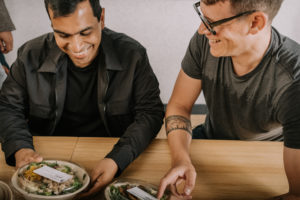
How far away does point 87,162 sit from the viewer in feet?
3.72

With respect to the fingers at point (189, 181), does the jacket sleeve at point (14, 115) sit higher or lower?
higher

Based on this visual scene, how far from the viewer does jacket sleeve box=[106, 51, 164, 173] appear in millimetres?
1137

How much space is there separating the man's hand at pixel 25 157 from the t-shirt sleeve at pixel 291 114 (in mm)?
827

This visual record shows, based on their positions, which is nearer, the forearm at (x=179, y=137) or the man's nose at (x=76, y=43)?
the forearm at (x=179, y=137)

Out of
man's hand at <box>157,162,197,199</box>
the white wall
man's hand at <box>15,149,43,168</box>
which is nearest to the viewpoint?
man's hand at <box>157,162,197,199</box>

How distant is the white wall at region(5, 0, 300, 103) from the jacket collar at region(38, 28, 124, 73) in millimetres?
1657

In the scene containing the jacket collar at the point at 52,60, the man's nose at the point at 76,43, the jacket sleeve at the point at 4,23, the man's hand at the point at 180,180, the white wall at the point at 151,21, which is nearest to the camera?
the man's hand at the point at 180,180

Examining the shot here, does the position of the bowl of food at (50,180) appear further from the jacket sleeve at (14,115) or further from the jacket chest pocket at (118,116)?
the jacket chest pocket at (118,116)

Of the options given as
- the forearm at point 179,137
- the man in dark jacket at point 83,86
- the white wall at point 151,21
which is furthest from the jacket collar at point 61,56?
the white wall at point 151,21

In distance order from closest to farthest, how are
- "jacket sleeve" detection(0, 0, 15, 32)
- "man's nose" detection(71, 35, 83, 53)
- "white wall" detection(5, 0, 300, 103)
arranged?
"man's nose" detection(71, 35, 83, 53)
"jacket sleeve" detection(0, 0, 15, 32)
"white wall" detection(5, 0, 300, 103)

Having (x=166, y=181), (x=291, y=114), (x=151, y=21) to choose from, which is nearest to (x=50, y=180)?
(x=166, y=181)

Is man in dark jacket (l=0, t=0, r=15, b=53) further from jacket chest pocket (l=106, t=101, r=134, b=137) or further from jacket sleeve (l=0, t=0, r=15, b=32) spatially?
jacket chest pocket (l=106, t=101, r=134, b=137)

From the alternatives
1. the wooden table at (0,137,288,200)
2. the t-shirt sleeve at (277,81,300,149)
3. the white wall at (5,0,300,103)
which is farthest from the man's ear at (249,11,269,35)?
the white wall at (5,0,300,103)

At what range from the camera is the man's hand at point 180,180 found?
946mm
